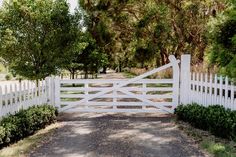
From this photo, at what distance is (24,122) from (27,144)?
2.95 ft

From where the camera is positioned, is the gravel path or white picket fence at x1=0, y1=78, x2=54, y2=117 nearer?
the gravel path

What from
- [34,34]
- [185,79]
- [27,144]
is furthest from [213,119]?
[34,34]

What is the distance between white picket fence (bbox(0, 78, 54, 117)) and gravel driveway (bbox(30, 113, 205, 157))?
104 centimetres

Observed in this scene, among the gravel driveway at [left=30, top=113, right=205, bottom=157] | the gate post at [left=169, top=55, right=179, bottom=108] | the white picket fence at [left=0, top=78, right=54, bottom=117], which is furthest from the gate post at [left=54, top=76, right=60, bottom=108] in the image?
the gate post at [left=169, top=55, right=179, bottom=108]

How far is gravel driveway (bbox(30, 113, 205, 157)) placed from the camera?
8.80m

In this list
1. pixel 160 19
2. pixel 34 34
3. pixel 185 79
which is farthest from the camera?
pixel 160 19

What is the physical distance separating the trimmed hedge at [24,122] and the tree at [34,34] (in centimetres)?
311

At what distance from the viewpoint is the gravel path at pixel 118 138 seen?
8.80 meters

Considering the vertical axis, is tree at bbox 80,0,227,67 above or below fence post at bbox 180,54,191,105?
above

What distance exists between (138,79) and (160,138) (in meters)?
4.33

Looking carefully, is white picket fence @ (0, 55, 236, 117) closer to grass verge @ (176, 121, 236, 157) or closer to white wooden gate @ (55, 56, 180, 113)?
white wooden gate @ (55, 56, 180, 113)

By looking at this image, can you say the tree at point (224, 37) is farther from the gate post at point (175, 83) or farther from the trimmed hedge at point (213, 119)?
the gate post at point (175, 83)

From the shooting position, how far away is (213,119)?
10461mm

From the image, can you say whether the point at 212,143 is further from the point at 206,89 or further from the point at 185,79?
the point at 185,79
